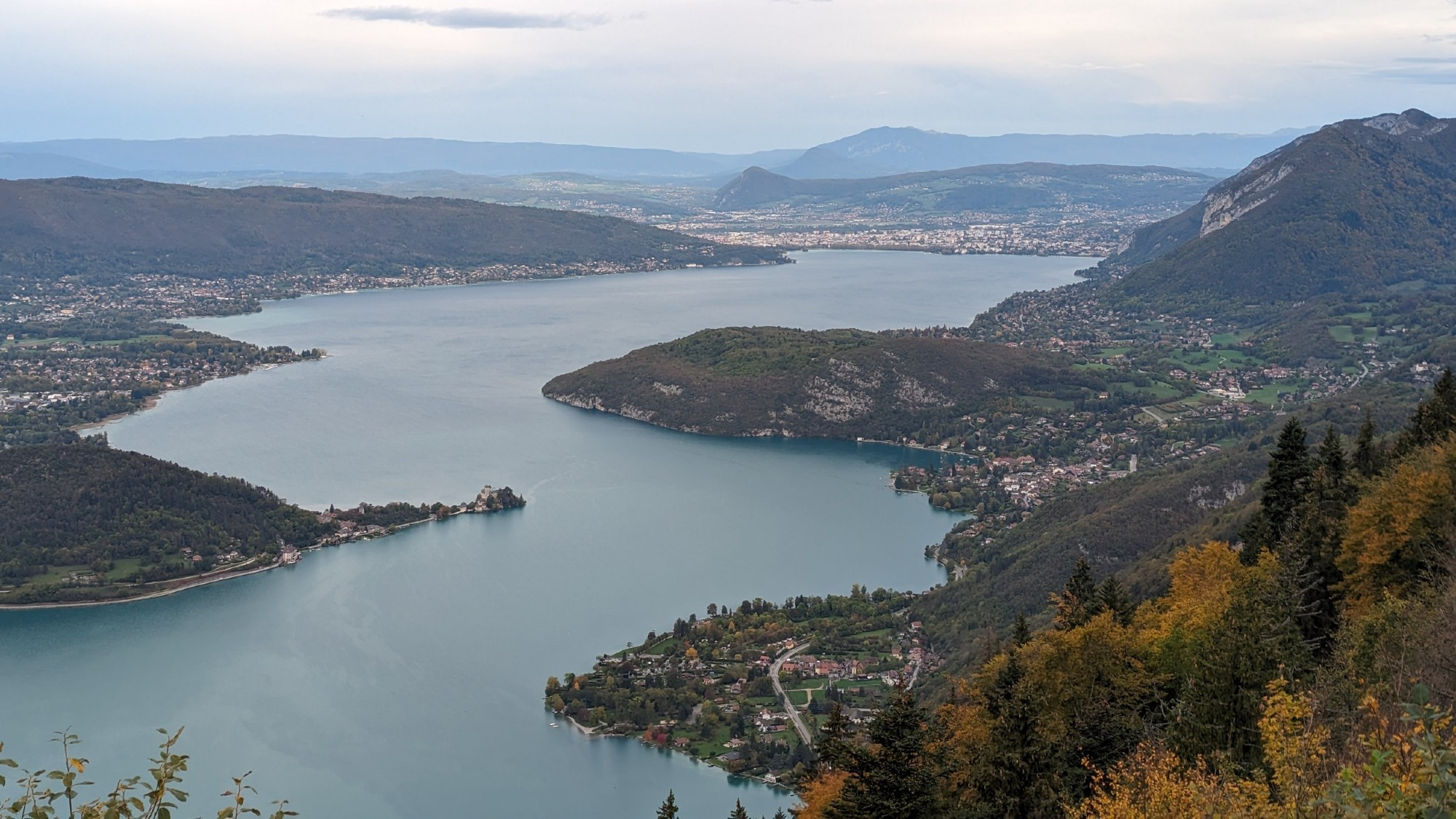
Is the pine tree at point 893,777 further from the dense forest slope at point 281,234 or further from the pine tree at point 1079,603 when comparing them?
the dense forest slope at point 281,234

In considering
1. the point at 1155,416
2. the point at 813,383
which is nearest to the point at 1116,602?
the point at 1155,416

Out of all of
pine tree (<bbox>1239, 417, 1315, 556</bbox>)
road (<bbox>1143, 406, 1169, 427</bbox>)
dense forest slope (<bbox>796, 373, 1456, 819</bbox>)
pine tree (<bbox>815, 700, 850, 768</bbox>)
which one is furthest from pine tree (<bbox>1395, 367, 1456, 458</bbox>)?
road (<bbox>1143, 406, 1169, 427</bbox>)

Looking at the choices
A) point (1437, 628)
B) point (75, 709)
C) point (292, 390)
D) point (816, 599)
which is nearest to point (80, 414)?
point (292, 390)

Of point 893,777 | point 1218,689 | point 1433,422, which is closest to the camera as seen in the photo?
point 893,777

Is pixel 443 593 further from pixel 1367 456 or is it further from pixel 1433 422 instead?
pixel 1433 422

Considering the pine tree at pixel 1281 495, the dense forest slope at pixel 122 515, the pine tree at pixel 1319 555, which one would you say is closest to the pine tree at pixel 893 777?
the pine tree at pixel 1319 555

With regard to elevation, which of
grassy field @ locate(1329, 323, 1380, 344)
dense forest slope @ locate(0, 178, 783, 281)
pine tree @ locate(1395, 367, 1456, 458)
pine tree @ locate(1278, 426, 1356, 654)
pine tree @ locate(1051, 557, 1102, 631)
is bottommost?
grassy field @ locate(1329, 323, 1380, 344)

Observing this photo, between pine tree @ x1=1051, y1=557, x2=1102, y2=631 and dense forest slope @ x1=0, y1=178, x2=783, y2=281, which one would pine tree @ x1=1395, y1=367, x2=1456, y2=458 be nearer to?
pine tree @ x1=1051, y1=557, x2=1102, y2=631
